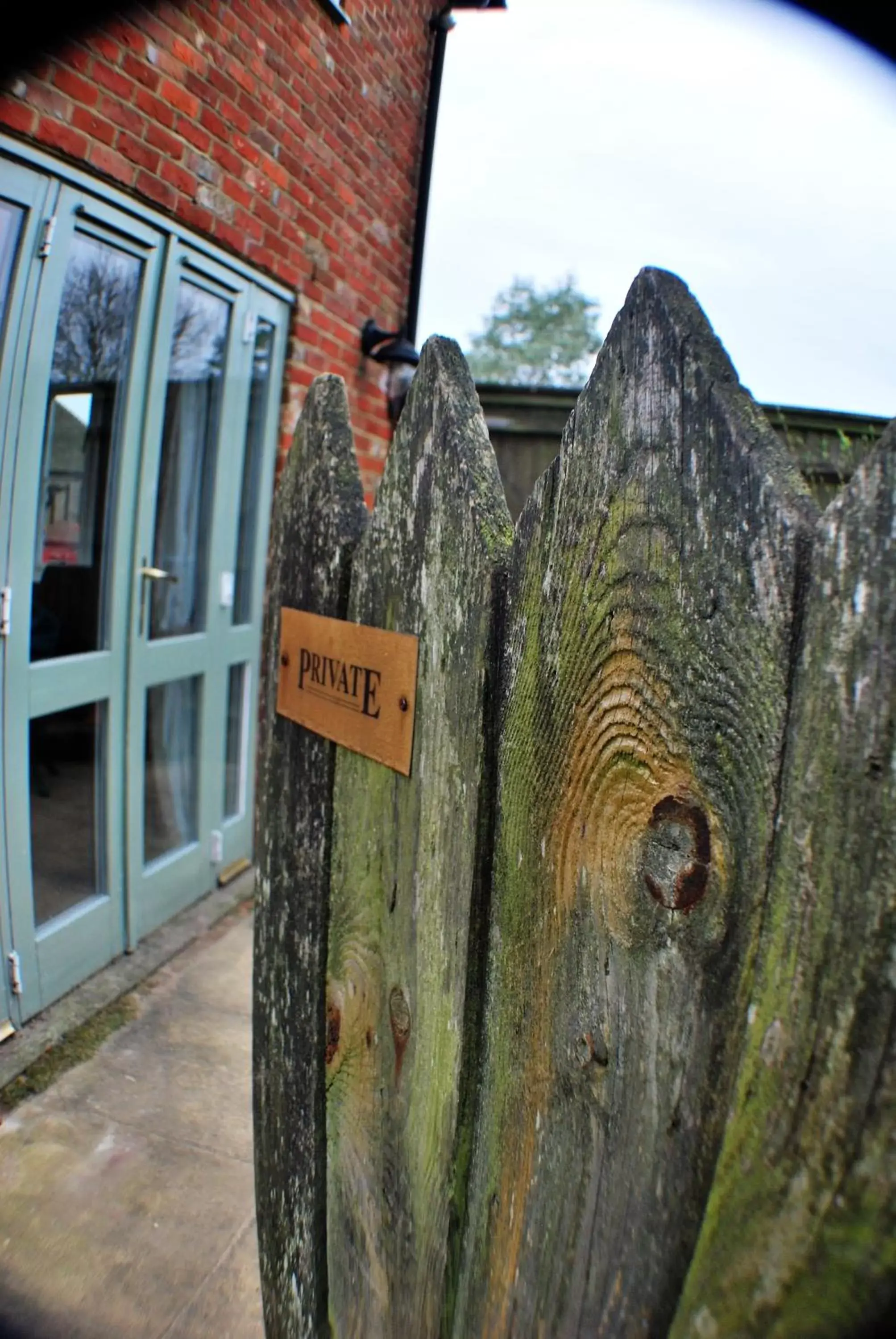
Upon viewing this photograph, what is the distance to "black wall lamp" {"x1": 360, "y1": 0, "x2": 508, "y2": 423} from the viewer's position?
380 centimetres

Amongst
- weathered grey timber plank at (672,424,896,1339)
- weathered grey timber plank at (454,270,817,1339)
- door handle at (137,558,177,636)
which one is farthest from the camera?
door handle at (137,558,177,636)

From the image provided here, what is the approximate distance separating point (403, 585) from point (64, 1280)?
1.68m

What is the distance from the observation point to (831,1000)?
53 cm

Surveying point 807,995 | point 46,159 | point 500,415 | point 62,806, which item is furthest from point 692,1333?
point 500,415

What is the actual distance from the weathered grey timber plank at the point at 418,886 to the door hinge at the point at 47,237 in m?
1.95

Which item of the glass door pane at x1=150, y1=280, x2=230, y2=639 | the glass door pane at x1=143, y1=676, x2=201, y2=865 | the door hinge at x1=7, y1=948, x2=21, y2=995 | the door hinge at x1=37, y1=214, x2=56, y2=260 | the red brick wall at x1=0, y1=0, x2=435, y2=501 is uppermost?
the red brick wall at x1=0, y1=0, x2=435, y2=501

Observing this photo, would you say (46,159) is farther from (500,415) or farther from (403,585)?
(500,415)

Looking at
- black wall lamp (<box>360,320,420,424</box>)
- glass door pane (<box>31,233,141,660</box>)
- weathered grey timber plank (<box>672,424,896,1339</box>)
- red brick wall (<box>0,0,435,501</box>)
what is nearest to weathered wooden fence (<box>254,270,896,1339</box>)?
weathered grey timber plank (<box>672,424,896,1339</box>)

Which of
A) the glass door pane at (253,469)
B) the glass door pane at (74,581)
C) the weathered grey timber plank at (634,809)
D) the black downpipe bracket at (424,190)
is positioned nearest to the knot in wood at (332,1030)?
the weathered grey timber plank at (634,809)

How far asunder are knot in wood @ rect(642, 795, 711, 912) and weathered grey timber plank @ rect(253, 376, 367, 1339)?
52 centimetres

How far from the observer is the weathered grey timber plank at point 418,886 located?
876mm

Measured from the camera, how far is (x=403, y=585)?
955 millimetres

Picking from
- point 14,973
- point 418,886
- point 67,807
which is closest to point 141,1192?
point 14,973

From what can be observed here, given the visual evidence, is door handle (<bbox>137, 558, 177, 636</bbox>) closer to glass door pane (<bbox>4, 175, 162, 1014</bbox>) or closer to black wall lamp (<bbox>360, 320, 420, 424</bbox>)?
glass door pane (<bbox>4, 175, 162, 1014</bbox>)
